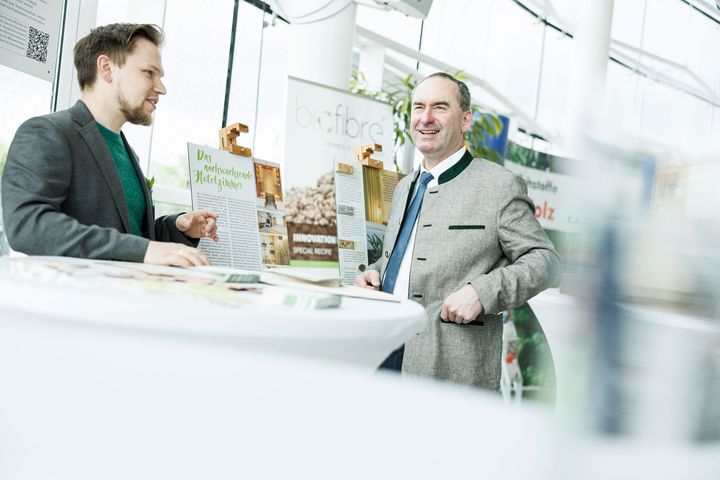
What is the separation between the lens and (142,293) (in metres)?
1.09

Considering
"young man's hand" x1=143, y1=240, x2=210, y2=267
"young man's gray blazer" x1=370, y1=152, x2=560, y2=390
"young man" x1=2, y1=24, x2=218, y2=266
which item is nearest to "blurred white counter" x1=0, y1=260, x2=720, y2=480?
"young man's hand" x1=143, y1=240, x2=210, y2=267

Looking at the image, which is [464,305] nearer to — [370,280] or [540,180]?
[370,280]

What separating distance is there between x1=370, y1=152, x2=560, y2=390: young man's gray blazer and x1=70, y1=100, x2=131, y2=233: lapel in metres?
1.20

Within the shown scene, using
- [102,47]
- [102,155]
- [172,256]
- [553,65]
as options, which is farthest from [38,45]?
[553,65]

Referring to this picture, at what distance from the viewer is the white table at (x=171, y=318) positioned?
0.97 meters

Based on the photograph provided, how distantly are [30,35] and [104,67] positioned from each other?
35.7 inches

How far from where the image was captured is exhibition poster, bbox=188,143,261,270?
2877mm

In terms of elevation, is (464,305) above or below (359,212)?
below

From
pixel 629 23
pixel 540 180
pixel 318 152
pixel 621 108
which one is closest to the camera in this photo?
pixel 621 108

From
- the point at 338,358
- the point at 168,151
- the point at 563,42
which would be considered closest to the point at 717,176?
the point at 338,358

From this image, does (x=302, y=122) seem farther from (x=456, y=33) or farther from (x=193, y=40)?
(x=456, y=33)

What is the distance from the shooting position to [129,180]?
98.5 inches

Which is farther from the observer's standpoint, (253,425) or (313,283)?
(313,283)

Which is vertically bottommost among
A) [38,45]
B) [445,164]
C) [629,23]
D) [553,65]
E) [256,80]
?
[445,164]
